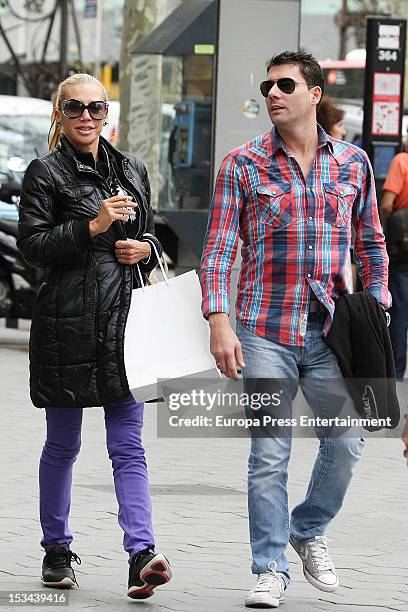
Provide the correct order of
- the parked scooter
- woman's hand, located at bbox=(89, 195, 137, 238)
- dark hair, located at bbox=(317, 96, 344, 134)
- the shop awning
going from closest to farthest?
woman's hand, located at bbox=(89, 195, 137, 238) < dark hair, located at bbox=(317, 96, 344, 134) < the shop awning < the parked scooter

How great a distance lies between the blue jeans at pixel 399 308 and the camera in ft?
40.3

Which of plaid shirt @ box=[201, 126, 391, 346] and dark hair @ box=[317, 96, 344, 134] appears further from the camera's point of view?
dark hair @ box=[317, 96, 344, 134]

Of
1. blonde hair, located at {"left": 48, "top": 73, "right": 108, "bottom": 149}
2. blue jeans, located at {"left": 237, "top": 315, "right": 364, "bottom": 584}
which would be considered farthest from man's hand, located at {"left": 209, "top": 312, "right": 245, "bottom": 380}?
blonde hair, located at {"left": 48, "top": 73, "right": 108, "bottom": 149}

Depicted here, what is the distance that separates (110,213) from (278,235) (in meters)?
0.57

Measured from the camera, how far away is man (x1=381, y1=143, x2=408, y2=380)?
12.2m

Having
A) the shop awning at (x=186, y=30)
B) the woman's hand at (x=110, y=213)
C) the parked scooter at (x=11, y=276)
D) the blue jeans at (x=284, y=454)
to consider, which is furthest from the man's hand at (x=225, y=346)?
the parked scooter at (x=11, y=276)

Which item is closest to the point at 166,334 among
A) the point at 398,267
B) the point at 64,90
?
the point at 64,90

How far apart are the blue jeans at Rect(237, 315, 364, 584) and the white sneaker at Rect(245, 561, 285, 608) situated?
3cm

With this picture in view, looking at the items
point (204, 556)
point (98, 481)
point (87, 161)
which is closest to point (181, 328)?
point (87, 161)

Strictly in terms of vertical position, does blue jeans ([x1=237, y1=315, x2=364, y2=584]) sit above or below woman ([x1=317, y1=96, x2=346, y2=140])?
below

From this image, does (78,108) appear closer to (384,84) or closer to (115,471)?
(115,471)

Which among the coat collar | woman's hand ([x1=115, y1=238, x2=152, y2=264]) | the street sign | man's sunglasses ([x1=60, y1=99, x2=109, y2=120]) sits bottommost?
woman's hand ([x1=115, y1=238, x2=152, y2=264])

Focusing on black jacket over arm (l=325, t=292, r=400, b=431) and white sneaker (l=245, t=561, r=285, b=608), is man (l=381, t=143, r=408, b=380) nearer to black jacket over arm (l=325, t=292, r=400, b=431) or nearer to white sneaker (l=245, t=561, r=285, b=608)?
black jacket over arm (l=325, t=292, r=400, b=431)

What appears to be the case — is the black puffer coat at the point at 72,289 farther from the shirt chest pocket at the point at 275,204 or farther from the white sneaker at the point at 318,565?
the white sneaker at the point at 318,565
